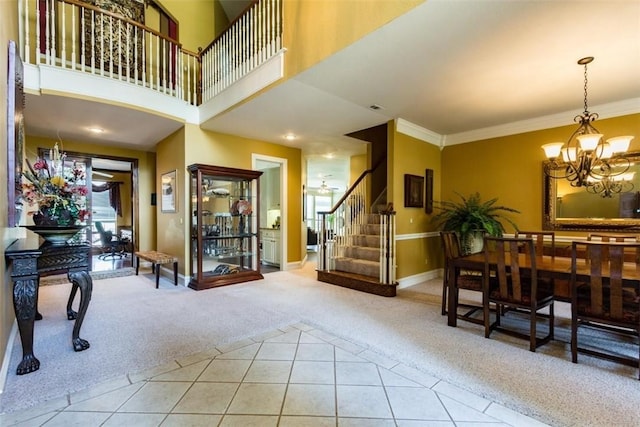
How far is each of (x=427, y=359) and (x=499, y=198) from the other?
386 centimetres

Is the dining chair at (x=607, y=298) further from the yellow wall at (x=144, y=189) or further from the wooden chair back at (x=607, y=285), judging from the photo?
the yellow wall at (x=144, y=189)

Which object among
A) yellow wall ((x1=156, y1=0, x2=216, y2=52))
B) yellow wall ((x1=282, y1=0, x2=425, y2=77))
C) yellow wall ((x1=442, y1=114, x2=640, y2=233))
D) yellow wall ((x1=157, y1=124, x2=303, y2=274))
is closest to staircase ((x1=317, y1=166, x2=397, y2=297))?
yellow wall ((x1=157, y1=124, x2=303, y2=274))

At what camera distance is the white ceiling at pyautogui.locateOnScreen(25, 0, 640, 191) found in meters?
2.33

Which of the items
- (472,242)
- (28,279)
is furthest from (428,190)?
(28,279)

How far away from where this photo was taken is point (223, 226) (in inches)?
213

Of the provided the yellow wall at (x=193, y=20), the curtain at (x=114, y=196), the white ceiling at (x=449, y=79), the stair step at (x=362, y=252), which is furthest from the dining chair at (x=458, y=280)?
the curtain at (x=114, y=196)

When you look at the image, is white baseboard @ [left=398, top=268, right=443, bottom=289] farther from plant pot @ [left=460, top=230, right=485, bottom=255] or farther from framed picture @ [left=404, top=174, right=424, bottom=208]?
framed picture @ [left=404, top=174, right=424, bottom=208]

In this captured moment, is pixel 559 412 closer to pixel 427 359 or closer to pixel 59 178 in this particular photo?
pixel 427 359

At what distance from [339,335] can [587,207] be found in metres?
4.18

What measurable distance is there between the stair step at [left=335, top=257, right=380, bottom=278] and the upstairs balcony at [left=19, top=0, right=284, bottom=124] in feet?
10.3

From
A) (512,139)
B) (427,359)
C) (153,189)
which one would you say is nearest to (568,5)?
(427,359)

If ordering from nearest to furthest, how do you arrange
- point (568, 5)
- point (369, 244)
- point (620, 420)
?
1. point (620, 420)
2. point (568, 5)
3. point (369, 244)

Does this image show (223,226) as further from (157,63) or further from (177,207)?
(157,63)

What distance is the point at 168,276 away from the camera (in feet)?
18.4
